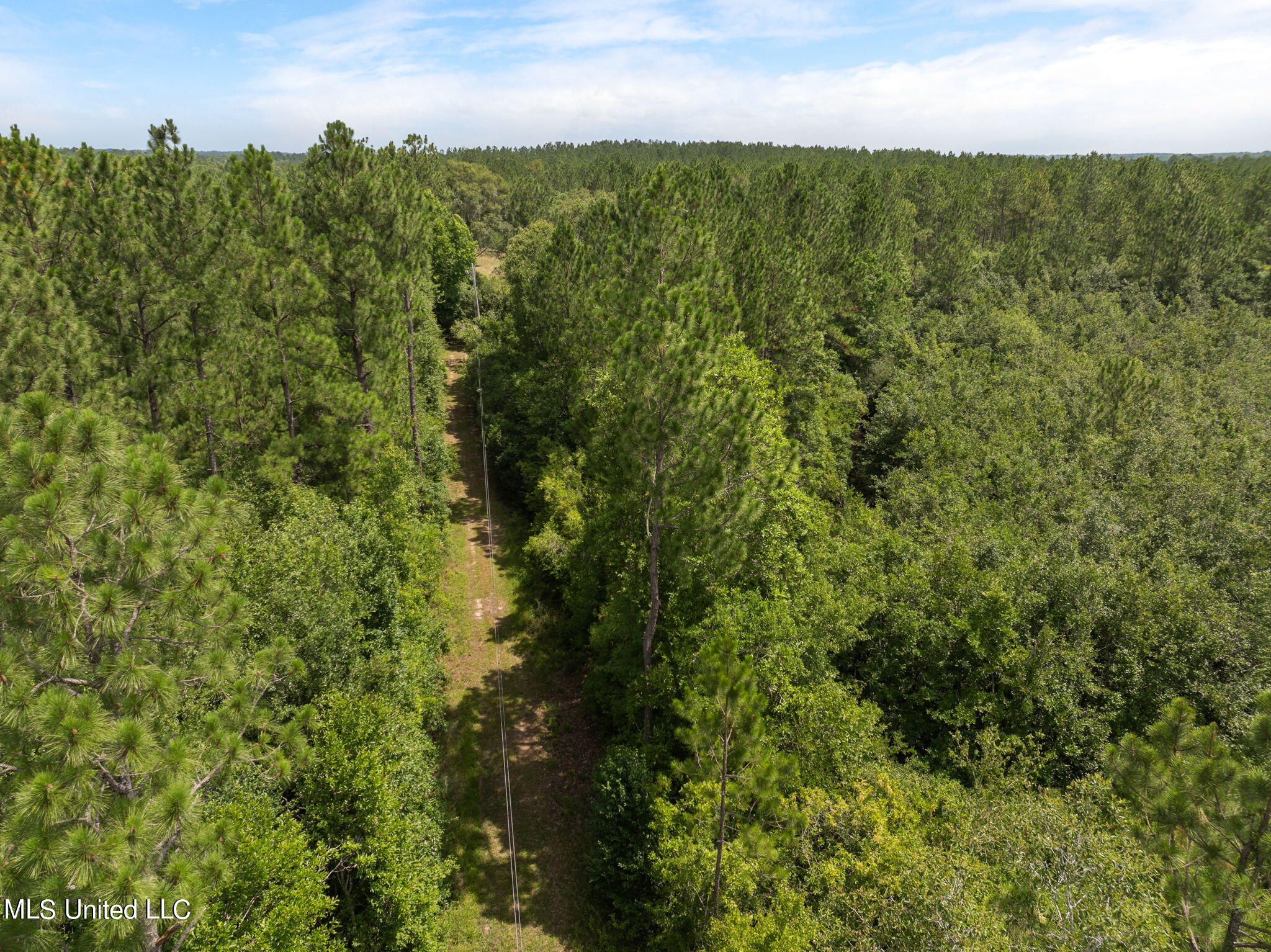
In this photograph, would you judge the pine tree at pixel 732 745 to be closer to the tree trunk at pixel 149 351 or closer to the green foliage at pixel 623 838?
the green foliage at pixel 623 838

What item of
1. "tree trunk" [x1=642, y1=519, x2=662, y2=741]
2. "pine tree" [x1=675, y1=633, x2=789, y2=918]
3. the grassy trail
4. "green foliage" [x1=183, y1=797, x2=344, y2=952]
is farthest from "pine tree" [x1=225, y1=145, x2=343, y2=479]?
"pine tree" [x1=675, y1=633, x2=789, y2=918]

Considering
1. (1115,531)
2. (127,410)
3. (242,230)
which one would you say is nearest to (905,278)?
(1115,531)

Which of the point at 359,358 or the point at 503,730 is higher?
the point at 359,358

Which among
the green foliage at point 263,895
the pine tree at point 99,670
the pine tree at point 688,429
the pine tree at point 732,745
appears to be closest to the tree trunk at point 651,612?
the pine tree at point 688,429

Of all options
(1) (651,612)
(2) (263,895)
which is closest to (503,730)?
(1) (651,612)

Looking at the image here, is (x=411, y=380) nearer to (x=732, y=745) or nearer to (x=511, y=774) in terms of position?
(x=511, y=774)

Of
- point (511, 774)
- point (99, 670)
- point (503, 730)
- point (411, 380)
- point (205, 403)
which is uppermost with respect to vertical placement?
point (411, 380)
